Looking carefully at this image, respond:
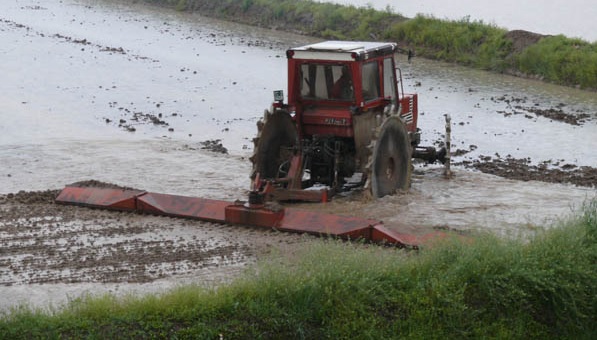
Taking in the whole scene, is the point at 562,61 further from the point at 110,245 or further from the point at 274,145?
the point at 110,245

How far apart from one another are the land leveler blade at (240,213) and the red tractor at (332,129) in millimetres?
1056

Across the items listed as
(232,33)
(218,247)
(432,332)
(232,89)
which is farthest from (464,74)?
(432,332)

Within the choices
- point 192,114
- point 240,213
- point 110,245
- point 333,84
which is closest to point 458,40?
point 192,114

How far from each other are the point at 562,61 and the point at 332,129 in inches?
625

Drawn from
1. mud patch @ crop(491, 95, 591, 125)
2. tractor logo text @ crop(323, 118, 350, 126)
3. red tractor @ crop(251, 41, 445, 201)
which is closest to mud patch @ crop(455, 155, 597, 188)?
red tractor @ crop(251, 41, 445, 201)

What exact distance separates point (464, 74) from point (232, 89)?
7.62 metres

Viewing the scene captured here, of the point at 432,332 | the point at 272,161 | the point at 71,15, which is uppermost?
the point at 71,15

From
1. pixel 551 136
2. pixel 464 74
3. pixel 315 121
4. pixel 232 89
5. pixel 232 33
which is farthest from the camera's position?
pixel 232 33

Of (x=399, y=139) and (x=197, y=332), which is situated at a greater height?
(x=399, y=139)

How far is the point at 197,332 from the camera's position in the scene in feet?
31.8

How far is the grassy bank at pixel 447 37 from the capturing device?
29.5m

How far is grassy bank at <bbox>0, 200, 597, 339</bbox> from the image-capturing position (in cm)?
975

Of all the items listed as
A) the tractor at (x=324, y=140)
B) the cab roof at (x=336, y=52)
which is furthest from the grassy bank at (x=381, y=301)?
the cab roof at (x=336, y=52)

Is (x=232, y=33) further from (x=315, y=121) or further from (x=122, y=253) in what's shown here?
(x=122, y=253)
